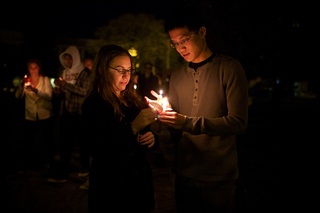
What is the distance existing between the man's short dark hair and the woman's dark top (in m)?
1.01

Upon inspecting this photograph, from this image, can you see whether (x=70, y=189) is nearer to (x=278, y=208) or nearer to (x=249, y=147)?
(x=278, y=208)

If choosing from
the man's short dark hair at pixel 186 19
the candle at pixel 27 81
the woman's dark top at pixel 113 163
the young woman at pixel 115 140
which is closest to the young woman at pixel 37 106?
the candle at pixel 27 81

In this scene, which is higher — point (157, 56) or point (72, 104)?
point (157, 56)

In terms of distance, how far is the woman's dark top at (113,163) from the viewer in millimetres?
2047

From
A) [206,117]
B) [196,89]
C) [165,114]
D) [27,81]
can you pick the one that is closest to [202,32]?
[196,89]

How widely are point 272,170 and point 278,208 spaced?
79.8 inches

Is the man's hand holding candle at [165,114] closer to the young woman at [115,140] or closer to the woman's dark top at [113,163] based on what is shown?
the young woman at [115,140]

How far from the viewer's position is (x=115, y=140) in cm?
205

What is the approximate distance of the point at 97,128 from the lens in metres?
2.03

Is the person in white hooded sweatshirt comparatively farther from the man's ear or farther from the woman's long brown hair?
the man's ear

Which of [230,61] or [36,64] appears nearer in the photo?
[230,61]

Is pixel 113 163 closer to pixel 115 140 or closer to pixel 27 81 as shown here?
pixel 115 140

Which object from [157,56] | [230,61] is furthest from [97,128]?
[157,56]

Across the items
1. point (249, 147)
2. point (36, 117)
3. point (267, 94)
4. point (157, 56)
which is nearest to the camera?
point (36, 117)
